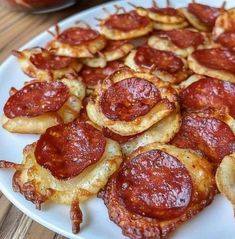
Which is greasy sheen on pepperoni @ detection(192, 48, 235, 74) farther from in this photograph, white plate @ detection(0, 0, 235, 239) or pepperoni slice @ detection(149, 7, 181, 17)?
white plate @ detection(0, 0, 235, 239)

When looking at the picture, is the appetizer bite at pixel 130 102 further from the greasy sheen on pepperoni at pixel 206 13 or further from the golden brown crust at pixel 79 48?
the greasy sheen on pepperoni at pixel 206 13

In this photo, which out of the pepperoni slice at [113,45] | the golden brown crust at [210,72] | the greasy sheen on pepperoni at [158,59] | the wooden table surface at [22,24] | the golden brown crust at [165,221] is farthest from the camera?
the wooden table surface at [22,24]

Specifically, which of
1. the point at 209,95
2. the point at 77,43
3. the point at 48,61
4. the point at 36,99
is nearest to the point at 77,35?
the point at 77,43

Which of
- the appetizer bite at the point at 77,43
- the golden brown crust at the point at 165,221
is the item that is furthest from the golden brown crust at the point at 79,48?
the golden brown crust at the point at 165,221

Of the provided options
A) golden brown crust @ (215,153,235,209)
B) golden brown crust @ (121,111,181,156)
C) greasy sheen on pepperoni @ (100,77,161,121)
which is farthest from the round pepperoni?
golden brown crust @ (215,153,235,209)

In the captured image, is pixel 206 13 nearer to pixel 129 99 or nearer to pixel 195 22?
pixel 195 22

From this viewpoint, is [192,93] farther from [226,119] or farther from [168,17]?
[168,17]

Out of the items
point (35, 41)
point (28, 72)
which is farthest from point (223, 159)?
point (35, 41)
